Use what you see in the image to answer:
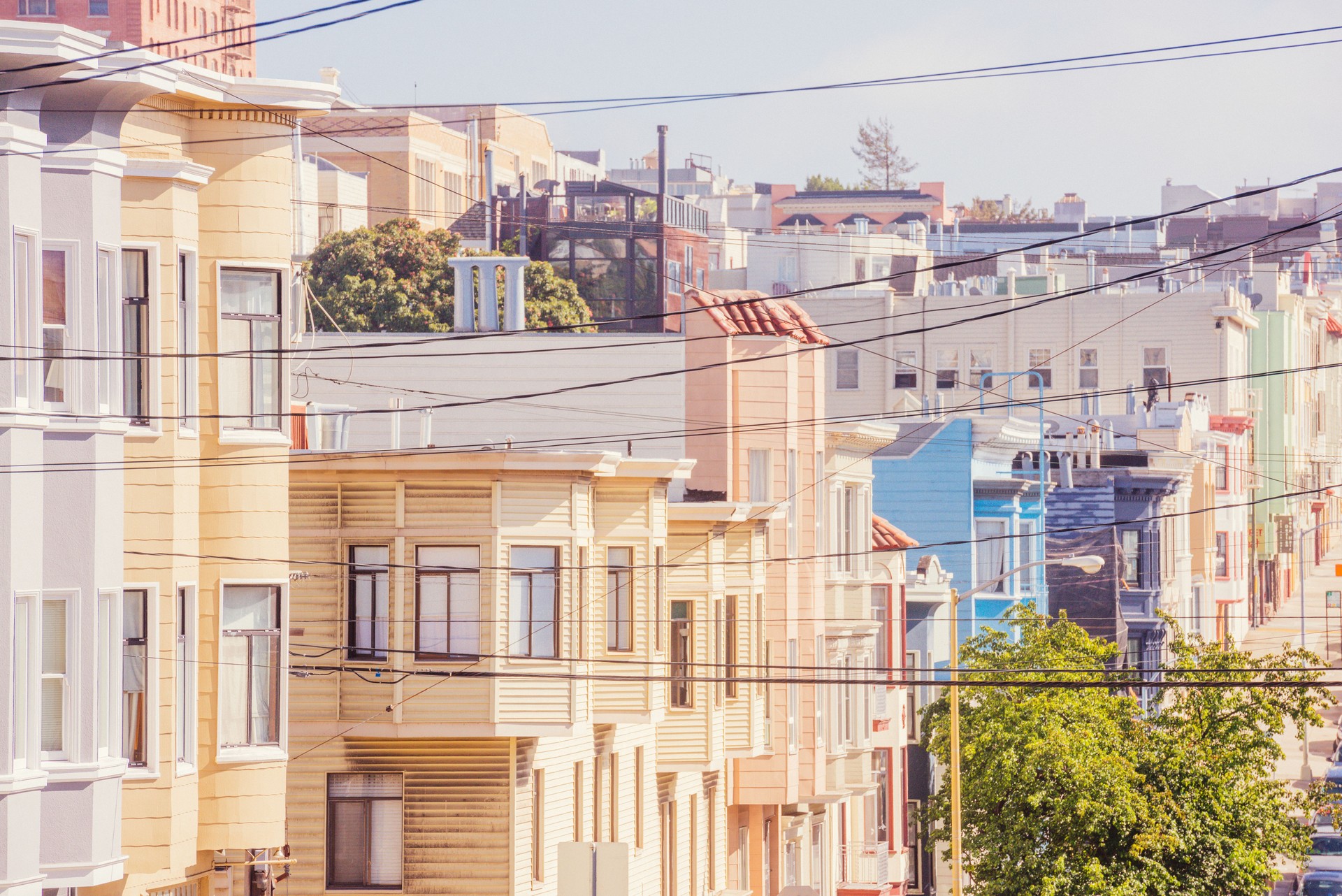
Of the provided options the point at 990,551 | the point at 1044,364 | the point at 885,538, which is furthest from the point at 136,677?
the point at 1044,364

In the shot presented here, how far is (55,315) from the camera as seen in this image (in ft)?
74.8

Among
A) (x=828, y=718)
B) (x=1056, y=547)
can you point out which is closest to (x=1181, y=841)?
(x=828, y=718)

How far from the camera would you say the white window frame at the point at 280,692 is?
1021 inches

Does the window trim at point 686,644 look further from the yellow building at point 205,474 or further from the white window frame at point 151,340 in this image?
the white window frame at point 151,340

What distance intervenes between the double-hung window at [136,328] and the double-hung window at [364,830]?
9.33 metres

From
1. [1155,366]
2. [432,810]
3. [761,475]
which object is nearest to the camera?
[432,810]

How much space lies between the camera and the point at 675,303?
9381cm

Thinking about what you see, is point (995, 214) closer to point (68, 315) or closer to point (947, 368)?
point (947, 368)

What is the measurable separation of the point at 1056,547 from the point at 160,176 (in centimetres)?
4997

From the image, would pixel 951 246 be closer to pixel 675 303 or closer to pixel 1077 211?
pixel 1077 211

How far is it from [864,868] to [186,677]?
30.0 m

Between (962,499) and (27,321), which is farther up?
(27,321)

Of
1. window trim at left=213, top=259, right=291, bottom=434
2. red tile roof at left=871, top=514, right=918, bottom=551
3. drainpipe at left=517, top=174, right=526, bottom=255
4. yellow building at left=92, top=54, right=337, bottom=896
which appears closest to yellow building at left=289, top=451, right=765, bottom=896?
yellow building at left=92, top=54, right=337, bottom=896

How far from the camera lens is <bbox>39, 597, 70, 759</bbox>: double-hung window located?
888 inches
